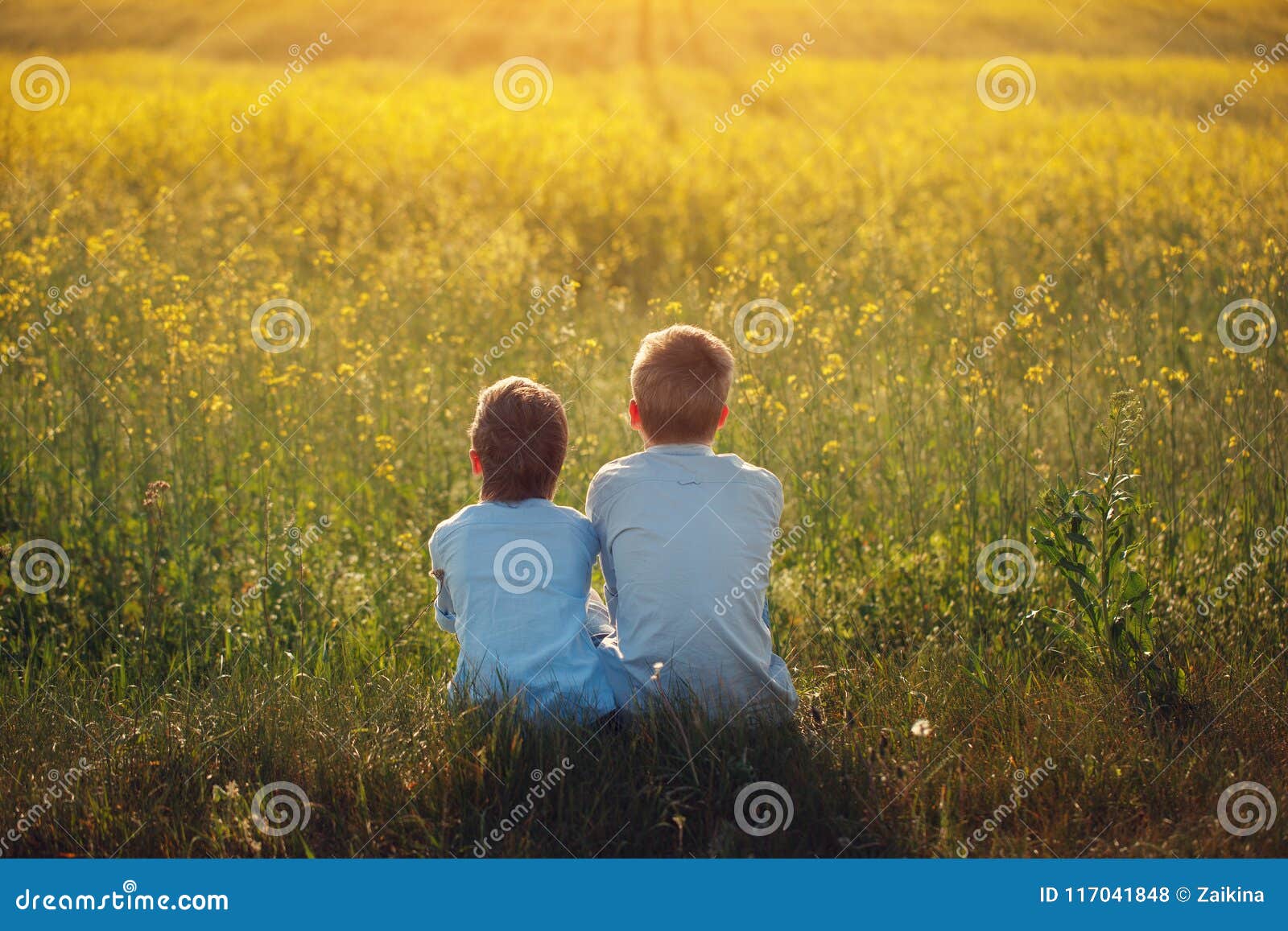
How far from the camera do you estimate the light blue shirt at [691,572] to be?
310 centimetres

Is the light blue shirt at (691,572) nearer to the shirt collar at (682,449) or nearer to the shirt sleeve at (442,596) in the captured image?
the shirt collar at (682,449)

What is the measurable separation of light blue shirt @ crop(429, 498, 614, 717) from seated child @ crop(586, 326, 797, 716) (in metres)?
0.13

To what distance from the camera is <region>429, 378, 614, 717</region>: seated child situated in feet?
10.1

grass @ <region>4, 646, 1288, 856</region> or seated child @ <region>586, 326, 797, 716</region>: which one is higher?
seated child @ <region>586, 326, 797, 716</region>

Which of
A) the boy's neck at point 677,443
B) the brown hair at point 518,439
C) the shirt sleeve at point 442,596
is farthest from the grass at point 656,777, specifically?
the boy's neck at point 677,443

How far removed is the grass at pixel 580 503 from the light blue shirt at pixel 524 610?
0.13 m

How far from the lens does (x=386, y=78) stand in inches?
773

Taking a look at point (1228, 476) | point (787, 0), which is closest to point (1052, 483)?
point (1228, 476)

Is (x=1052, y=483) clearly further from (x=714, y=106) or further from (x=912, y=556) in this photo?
(x=714, y=106)

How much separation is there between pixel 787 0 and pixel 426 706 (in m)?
27.0

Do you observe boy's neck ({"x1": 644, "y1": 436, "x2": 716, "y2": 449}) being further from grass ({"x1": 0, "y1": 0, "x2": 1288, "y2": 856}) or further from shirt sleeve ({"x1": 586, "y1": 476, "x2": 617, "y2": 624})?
grass ({"x1": 0, "y1": 0, "x2": 1288, "y2": 856})

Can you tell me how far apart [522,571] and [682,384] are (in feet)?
2.31

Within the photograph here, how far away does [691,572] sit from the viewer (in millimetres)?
3088

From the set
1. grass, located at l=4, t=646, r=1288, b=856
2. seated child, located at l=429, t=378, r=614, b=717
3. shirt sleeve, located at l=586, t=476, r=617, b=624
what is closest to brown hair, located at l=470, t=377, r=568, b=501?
seated child, located at l=429, t=378, r=614, b=717
